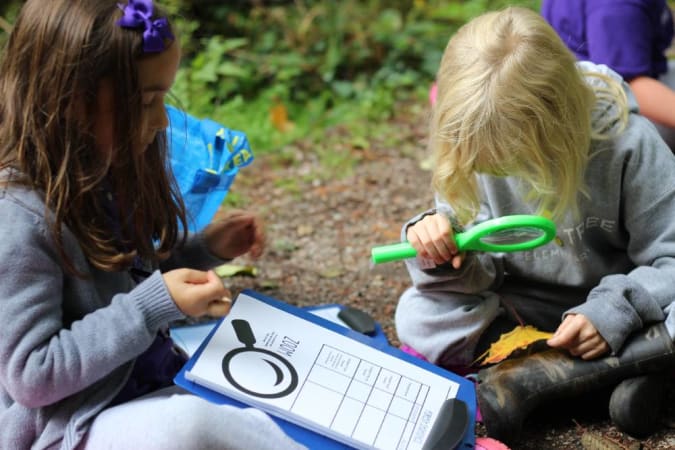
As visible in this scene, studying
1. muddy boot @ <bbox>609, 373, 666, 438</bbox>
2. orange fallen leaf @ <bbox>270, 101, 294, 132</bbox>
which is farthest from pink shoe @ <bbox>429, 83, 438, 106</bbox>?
orange fallen leaf @ <bbox>270, 101, 294, 132</bbox>

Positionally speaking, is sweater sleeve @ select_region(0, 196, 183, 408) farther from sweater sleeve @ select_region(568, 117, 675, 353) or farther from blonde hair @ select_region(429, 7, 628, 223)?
sweater sleeve @ select_region(568, 117, 675, 353)

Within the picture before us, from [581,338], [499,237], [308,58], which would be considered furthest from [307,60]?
[581,338]

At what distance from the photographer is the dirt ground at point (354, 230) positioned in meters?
1.47

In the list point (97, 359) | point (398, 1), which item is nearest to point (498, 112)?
point (97, 359)

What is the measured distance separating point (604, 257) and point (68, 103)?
40.2 inches

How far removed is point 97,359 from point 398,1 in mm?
2760

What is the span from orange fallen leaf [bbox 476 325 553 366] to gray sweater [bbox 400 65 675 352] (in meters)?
0.06

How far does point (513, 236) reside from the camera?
4.80ft

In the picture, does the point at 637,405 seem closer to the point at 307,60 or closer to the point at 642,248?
the point at 642,248

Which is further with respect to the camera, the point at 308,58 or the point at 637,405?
the point at 308,58

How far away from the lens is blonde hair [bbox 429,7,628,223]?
136cm

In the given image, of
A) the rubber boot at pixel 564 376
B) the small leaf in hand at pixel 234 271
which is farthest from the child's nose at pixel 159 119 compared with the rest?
the small leaf in hand at pixel 234 271

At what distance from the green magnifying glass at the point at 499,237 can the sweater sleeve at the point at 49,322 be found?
0.40 m

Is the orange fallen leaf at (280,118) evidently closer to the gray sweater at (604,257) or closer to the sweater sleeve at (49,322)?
the gray sweater at (604,257)
